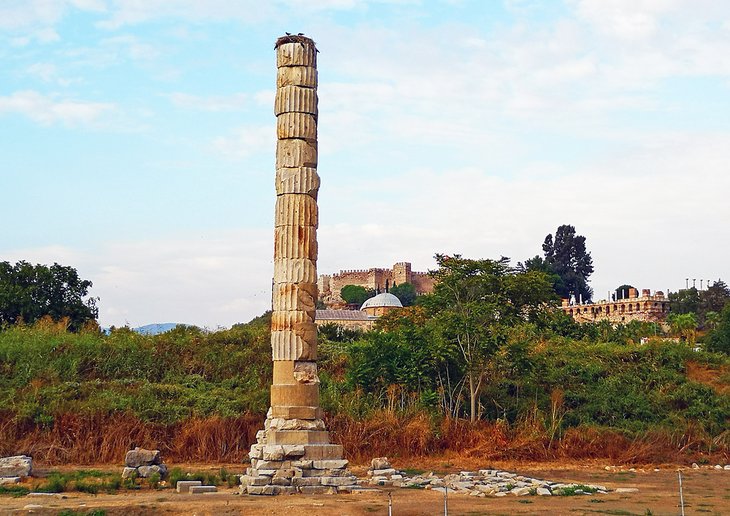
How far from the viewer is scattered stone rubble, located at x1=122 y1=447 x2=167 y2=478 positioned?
18.4 meters

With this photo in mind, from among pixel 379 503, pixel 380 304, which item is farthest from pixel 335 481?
pixel 380 304

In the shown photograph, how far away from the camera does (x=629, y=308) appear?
81688 millimetres

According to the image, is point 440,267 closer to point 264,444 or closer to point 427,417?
point 427,417

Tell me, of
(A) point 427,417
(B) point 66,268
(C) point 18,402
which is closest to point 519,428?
(A) point 427,417

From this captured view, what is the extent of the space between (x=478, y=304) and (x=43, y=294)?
2050 cm

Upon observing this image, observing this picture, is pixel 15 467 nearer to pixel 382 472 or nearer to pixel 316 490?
pixel 316 490

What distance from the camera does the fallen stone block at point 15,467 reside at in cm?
1838

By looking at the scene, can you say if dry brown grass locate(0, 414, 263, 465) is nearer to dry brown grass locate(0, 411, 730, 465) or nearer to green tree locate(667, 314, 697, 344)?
dry brown grass locate(0, 411, 730, 465)

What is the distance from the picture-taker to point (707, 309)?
69.4 meters

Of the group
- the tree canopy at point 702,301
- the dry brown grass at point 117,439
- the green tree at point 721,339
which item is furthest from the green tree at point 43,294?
the tree canopy at point 702,301

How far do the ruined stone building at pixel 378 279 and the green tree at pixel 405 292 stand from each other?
3055 mm

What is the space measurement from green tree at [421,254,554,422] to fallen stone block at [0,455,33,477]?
1134cm

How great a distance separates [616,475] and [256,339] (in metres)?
12.9

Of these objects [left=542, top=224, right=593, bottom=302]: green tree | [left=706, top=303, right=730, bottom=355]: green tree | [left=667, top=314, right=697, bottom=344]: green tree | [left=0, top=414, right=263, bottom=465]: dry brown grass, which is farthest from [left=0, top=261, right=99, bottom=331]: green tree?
[left=542, top=224, right=593, bottom=302]: green tree
